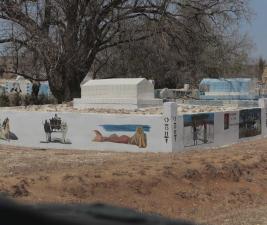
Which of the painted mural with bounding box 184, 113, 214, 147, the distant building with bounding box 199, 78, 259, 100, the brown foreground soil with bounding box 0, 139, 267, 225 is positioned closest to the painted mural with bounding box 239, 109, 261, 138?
the painted mural with bounding box 184, 113, 214, 147

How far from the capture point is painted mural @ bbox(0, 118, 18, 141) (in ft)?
82.9

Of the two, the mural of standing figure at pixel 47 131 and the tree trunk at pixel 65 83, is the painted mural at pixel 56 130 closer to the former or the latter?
the mural of standing figure at pixel 47 131

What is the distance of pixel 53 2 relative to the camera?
34312 millimetres

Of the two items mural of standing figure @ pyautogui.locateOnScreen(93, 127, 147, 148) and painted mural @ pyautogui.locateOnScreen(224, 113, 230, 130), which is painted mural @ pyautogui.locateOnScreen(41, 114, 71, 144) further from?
painted mural @ pyautogui.locateOnScreen(224, 113, 230, 130)

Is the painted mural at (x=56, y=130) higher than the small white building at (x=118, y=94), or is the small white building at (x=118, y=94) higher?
the small white building at (x=118, y=94)

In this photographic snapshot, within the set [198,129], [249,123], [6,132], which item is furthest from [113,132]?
[249,123]

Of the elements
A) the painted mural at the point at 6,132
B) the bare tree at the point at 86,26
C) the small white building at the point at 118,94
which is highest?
the bare tree at the point at 86,26

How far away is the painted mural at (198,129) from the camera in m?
21.2

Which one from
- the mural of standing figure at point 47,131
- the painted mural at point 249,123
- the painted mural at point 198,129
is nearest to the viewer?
the painted mural at point 198,129

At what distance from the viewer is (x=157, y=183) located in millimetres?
14570

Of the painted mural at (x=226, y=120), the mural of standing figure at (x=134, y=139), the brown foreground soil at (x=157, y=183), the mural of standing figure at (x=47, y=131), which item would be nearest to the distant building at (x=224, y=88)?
the painted mural at (x=226, y=120)

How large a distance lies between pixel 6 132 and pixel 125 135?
640 cm

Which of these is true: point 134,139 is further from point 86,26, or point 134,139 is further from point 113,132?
point 86,26

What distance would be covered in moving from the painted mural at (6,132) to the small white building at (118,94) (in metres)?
4.10
